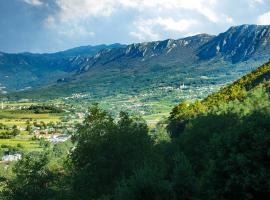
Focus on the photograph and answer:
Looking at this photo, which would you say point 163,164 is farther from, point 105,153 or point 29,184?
point 29,184

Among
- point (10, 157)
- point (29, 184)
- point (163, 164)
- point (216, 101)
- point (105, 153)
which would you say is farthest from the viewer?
point (10, 157)

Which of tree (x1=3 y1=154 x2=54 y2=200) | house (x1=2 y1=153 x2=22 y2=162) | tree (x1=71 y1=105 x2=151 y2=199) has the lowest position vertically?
house (x1=2 y1=153 x2=22 y2=162)

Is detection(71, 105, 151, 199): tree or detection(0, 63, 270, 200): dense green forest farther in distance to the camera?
detection(71, 105, 151, 199): tree

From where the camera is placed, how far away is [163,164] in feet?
164

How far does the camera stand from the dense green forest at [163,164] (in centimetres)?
3616

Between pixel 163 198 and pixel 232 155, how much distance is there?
7.48 metres

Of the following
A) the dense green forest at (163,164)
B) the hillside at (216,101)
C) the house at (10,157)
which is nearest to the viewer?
the dense green forest at (163,164)

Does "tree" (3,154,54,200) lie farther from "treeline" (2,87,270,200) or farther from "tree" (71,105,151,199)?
"tree" (71,105,151,199)

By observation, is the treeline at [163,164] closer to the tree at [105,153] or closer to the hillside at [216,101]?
the tree at [105,153]

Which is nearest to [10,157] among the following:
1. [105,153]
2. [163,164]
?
[105,153]

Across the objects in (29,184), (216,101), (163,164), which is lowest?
(29,184)

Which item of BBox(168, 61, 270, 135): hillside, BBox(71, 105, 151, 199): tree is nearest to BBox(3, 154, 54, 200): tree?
BBox(71, 105, 151, 199): tree

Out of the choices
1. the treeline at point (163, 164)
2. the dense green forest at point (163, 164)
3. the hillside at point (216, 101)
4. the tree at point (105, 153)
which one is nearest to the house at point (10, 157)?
the hillside at point (216, 101)

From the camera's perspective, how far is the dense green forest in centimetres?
3616
